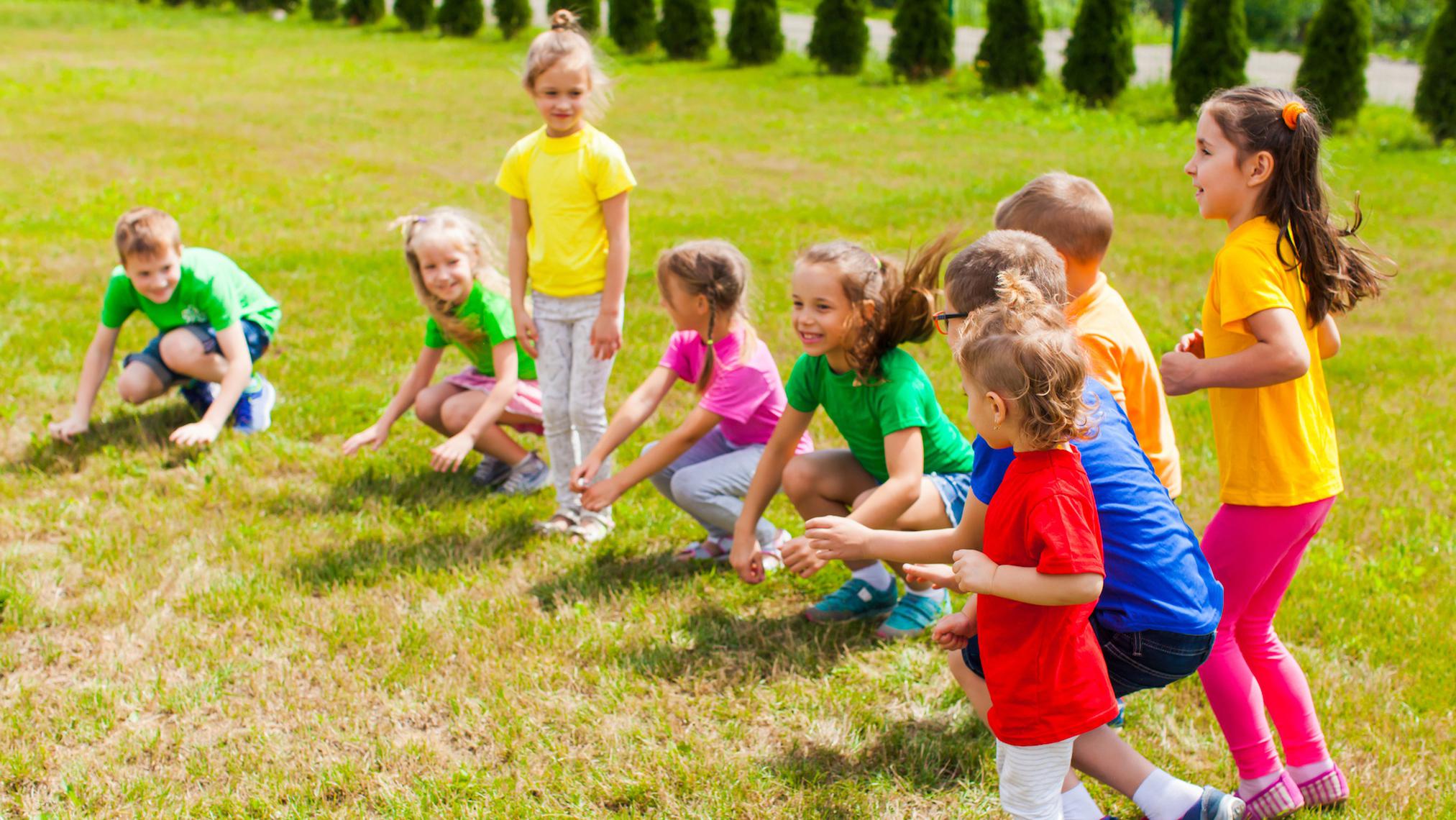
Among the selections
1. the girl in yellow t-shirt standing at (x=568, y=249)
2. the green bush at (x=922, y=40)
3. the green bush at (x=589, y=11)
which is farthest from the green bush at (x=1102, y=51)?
the girl in yellow t-shirt standing at (x=568, y=249)

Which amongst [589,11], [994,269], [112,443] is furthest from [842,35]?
[994,269]

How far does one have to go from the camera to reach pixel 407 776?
3.04m

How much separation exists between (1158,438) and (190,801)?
8.83ft

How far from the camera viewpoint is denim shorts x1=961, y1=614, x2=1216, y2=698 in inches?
96.7

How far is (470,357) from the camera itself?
5027 millimetres

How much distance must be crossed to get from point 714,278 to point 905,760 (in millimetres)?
1690

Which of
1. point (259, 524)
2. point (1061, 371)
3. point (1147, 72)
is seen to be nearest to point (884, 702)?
point (1061, 371)

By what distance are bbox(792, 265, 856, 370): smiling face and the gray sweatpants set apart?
1.21 metres

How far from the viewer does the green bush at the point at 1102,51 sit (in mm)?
16266

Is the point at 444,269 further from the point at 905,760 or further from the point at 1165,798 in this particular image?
the point at 1165,798

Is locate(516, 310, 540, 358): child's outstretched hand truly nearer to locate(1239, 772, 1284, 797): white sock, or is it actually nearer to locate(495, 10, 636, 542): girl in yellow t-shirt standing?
locate(495, 10, 636, 542): girl in yellow t-shirt standing

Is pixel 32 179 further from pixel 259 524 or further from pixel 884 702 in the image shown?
pixel 884 702

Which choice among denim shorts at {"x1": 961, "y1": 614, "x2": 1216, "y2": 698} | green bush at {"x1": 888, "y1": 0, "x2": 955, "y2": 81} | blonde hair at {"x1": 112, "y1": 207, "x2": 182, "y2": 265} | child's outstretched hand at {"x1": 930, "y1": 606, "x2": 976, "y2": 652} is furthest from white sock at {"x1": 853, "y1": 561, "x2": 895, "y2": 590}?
green bush at {"x1": 888, "y1": 0, "x2": 955, "y2": 81}

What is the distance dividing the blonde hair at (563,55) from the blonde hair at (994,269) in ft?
6.41
